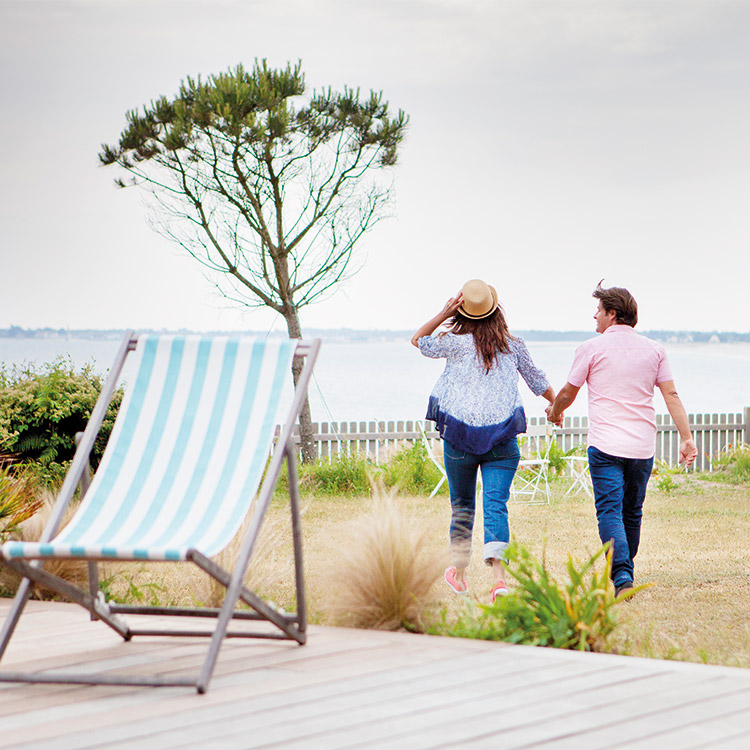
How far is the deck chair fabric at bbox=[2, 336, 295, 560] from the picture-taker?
3.11m

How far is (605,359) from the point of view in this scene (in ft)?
16.1

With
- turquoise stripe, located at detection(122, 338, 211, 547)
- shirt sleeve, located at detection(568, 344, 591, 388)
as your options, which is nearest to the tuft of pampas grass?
turquoise stripe, located at detection(122, 338, 211, 547)

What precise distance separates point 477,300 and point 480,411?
0.55m

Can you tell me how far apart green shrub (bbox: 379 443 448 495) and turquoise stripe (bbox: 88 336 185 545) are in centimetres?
702

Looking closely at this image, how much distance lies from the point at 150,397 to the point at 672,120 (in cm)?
3046

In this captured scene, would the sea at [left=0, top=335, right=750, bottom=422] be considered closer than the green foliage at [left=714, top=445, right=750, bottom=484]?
No

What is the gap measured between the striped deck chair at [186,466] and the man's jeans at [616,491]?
2.08 metres

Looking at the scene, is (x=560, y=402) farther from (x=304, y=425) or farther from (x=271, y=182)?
(x=271, y=182)

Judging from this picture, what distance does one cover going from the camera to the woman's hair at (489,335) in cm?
460

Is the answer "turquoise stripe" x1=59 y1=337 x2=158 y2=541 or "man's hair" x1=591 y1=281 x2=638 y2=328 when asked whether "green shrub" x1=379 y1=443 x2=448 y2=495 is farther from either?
"turquoise stripe" x1=59 y1=337 x2=158 y2=541

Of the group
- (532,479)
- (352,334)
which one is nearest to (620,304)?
(532,479)

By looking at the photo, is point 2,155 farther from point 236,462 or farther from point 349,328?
point 236,462

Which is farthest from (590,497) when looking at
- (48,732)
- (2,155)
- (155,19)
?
(2,155)

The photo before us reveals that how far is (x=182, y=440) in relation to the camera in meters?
3.41
